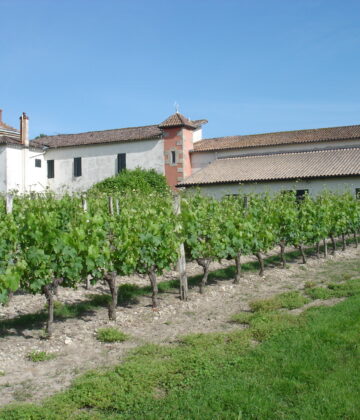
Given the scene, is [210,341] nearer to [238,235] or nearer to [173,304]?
[173,304]

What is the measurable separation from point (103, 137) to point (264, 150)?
990 cm

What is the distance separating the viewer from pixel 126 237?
21.0 feet

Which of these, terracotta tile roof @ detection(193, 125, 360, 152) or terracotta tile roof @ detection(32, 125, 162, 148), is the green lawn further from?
terracotta tile roof @ detection(32, 125, 162, 148)

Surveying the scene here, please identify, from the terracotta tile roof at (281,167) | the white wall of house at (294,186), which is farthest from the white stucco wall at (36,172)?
the white wall of house at (294,186)

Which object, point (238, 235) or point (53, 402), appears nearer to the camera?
point (53, 402)

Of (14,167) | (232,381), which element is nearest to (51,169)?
(14,167)

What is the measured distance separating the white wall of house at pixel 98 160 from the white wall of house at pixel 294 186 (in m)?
5.25

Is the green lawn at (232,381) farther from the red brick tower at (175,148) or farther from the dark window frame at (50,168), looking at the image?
the dark window frame at (50,168)

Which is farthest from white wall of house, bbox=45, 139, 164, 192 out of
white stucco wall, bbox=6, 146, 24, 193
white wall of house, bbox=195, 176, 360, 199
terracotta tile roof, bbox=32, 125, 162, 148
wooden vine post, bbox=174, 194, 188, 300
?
wooden vine post, bbox=174, 194, 188, 300

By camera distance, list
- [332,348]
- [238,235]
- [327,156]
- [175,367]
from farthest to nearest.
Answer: [327,156] < [238,235] < [332,348] < [175,367]

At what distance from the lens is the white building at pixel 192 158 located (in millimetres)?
22156

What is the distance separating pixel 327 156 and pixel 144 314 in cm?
1863

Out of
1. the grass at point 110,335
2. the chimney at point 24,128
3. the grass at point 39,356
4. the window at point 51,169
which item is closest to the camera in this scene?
the grass at point 39,356

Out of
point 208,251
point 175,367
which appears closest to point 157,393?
point 175,367
